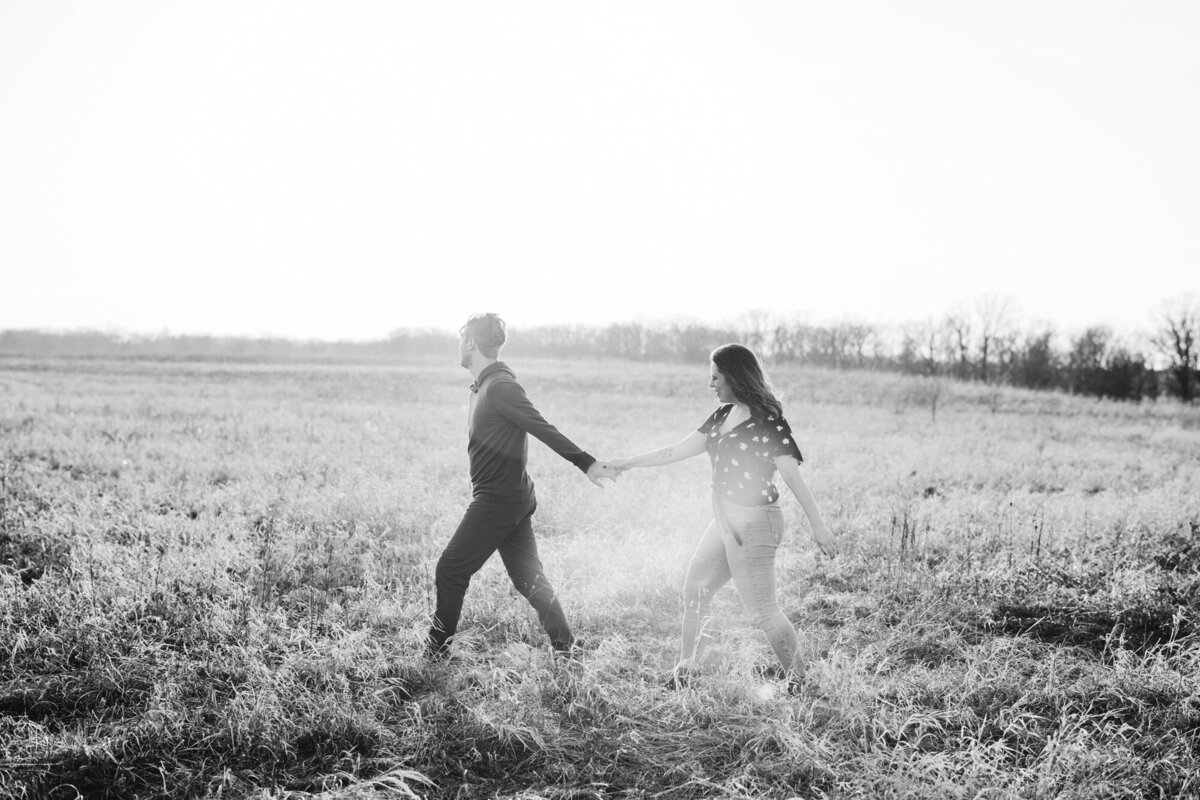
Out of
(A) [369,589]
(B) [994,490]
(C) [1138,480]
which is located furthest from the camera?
(C) [1138,480]

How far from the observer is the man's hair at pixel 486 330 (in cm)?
411

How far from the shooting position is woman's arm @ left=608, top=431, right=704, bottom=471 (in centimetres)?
394

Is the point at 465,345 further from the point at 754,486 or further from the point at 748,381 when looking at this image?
the point at 754,486

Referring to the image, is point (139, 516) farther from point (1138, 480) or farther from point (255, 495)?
point (1138, 480)

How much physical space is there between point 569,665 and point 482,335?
2112 millimetres

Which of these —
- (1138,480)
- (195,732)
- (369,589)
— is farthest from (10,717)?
(1138,480)

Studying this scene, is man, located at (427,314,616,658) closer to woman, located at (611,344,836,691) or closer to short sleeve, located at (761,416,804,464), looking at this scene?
woman, located at (611,344,836,691)

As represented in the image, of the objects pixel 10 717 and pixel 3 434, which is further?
pixel 3 434

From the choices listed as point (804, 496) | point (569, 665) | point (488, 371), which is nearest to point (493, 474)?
point (488, 371)

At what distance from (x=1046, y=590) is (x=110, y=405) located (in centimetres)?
2117

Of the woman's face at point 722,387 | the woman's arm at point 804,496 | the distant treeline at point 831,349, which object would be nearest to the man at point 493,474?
the woman's face at point 722,387

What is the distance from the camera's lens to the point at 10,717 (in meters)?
3.45

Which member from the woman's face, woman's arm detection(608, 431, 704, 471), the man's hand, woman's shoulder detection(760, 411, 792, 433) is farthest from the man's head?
woman's shoulder detection(760, 411, 792, 433)

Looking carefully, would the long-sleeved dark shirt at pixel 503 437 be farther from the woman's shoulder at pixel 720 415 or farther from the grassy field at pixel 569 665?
the grassy field at pixel 569 665
